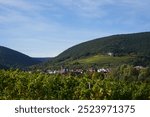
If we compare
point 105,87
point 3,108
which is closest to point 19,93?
point 105,87

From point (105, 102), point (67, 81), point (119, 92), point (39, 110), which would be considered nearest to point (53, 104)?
point (39, 110)

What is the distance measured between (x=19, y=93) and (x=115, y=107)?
640 inches

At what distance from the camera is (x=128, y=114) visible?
7086 mm

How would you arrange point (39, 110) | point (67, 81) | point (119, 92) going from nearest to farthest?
1. point (39, 110)
2. point (119, 92)
3. point (67, 81)

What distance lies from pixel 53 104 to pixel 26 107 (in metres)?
0.47

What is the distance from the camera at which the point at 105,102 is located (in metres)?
7.10

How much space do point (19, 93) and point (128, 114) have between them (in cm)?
1632

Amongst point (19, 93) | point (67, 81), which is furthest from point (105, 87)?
point (19, 93)

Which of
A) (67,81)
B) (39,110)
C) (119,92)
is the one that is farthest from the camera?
(67,81)

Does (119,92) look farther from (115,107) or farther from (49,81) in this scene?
(115,107)

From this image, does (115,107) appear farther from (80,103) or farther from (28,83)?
(28,83)

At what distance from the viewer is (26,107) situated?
717 centimetres

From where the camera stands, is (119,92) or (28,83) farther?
(28,83)

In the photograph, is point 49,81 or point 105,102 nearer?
point 105,102
